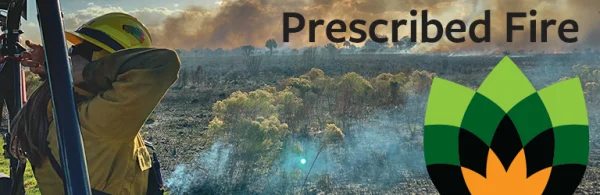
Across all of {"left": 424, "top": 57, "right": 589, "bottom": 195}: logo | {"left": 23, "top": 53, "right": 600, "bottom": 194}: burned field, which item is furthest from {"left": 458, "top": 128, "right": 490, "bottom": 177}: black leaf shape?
{"left": 23, "top": 53, "right": 600, "bottom": 194}: burned field

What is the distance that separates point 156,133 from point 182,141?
41.1 inches

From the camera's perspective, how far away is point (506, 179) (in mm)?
4750

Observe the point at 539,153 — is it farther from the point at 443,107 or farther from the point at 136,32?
the point at 136,32

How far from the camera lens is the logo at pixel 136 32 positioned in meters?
1.15

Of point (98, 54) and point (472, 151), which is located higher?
point (98, 54)

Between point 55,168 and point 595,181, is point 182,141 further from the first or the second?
point 55,168

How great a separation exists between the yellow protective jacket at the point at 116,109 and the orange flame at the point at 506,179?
169 inches

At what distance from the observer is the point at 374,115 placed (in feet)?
42.4

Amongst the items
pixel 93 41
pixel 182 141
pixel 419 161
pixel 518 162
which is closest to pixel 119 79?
pixel 93 41

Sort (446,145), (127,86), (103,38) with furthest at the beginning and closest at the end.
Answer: (446,145) → (103,38) → (127,86)

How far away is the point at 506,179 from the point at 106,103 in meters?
4.56

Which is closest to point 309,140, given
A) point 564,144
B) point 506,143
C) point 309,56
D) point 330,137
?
point 330,137

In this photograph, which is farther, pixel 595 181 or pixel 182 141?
pixel 182 141

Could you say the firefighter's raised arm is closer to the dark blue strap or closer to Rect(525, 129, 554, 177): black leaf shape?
the dark blue strap
